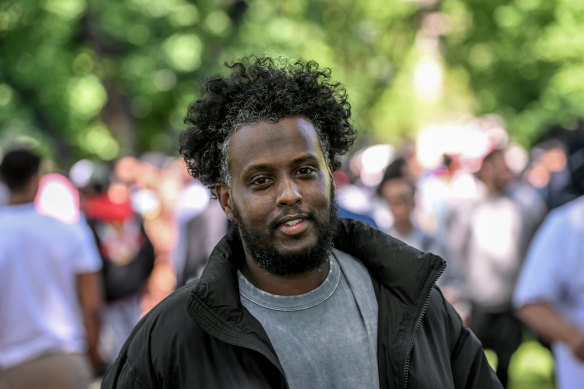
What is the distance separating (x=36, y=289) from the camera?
16.3 ft

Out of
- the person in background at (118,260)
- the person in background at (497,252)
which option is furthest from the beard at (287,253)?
the person in background at (118,260)

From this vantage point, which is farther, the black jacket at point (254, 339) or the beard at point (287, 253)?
the beard at point (287, 253)

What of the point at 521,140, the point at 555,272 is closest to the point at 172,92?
the point at 521,140

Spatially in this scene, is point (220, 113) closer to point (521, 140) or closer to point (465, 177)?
point (465, 177)

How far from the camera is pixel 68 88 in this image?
1677 cm

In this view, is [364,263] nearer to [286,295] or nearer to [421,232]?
[286,295]

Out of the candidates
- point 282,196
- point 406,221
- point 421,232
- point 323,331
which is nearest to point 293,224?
point 282,196

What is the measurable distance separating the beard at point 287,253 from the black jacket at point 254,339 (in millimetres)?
116

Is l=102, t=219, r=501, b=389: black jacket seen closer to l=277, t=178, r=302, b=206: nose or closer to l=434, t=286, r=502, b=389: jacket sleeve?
l=434, t=286, r=502, b=389: jacket sleeve

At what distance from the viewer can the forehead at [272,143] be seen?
8.12 ft

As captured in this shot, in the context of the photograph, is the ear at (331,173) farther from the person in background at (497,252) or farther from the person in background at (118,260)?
the person in background at (118,260)

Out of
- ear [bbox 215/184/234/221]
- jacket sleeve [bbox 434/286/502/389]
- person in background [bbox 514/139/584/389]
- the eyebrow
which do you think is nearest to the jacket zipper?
jacket sleeve [bbox 434/286/502/389]

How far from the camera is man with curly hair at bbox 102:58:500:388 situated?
236 centimetres

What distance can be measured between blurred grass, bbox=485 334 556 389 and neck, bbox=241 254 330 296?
5.94 meters
